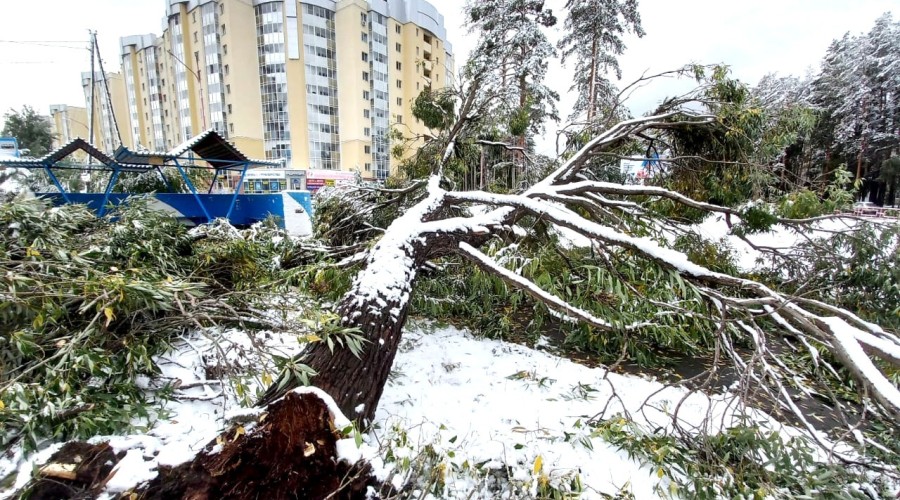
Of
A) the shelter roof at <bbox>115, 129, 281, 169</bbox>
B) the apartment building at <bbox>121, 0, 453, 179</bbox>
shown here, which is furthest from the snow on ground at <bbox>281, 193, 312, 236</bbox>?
the apartment building at <bbox>121, 0, 453, 179</bbox>

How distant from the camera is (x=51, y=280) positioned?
2145 millimetres

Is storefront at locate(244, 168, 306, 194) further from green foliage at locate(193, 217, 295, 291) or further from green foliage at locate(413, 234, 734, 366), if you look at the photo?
green foliage at locate(413, 234, 734, 366)

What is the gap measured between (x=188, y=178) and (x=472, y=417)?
8.27 metres

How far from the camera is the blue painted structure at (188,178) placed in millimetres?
6797

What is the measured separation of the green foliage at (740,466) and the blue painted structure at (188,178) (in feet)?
23.6

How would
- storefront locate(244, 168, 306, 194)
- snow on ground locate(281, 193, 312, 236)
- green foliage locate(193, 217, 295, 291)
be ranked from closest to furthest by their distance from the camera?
green foliage locate(193, 217, 295, 291) < snow on ground locate(281, 193, 312, 236) < storefront locate(244, 168, 306, 194)

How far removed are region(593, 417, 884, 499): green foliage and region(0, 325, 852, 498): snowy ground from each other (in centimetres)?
9

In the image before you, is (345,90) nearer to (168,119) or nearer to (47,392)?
(168,119)

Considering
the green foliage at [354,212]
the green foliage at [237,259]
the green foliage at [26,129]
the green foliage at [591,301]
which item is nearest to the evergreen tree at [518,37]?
the green foliage at [354,212]

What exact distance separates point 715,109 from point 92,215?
5929 millimetres

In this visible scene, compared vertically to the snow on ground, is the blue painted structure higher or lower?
higher

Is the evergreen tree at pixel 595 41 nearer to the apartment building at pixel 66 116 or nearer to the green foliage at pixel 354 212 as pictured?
the green foliage at pixel 354 212

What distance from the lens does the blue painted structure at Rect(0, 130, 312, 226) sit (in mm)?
6797

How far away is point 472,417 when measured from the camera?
93.8 inches
